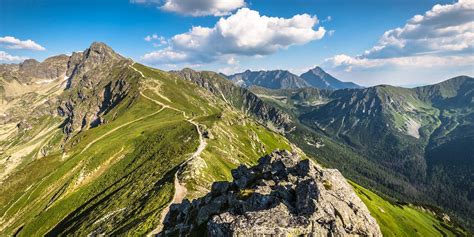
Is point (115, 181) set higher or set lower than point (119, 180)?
lower

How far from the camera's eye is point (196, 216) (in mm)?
55031

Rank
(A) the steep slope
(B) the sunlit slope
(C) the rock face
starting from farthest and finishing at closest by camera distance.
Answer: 1. (B) the sunlit slope
2. (A) the steep slope
3. (C) the rock face

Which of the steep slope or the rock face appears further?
the steep slope

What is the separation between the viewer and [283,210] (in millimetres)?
41562

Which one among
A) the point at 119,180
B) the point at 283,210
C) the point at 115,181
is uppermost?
the point at 283,210

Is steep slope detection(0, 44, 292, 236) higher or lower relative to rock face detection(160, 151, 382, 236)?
lower

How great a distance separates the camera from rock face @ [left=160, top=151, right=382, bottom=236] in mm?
37550

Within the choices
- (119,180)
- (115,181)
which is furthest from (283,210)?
(115,181)

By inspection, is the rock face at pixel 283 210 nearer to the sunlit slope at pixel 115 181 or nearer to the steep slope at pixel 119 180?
the steep slope at pixel 119 180

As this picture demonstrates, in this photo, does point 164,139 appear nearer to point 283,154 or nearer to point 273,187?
point 283,154

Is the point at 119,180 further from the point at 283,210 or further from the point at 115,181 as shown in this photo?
the point at 283,210

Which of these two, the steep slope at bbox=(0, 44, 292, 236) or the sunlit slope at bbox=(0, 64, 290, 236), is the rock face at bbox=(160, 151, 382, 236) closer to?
the steep slope at bbox=(0, 44, 292, 236)

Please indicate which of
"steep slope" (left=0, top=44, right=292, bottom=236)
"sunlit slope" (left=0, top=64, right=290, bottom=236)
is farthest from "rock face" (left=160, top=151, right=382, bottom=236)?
"sunlit slope" (left=0, top=64, right=290, bottom=236)

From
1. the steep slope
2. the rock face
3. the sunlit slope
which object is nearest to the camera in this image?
the rock face
